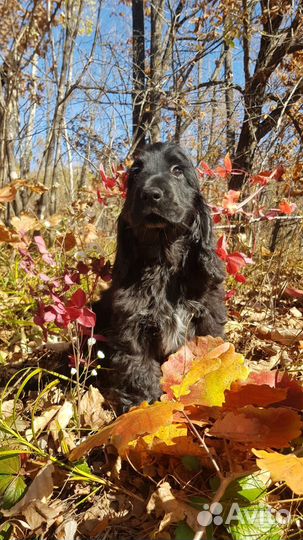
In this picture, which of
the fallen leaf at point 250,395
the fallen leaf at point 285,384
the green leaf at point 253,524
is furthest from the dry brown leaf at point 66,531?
the fallen leaf at point 285,384

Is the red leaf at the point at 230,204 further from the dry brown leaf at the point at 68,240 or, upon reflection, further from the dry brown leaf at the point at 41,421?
the dry brown leaf at the point at 41,421

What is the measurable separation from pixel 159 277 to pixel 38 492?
3.98ft

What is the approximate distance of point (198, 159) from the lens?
4746mm

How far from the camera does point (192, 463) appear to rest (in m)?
1.33

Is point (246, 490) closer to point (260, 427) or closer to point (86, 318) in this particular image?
point (260, 427)

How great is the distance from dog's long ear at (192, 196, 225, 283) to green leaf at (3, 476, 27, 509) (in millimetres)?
1332

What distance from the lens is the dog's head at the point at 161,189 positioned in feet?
6.65

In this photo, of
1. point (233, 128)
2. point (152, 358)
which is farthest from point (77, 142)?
point (152, 358)

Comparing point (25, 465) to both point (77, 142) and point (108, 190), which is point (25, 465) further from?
point (77, 142)

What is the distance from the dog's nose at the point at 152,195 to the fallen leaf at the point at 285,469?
4.30 feet

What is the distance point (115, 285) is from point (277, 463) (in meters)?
1.52

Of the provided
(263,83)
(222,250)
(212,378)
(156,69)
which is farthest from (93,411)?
(263,83)

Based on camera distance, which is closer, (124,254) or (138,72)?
(124,254)

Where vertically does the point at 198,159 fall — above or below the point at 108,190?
above
